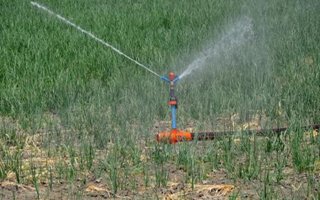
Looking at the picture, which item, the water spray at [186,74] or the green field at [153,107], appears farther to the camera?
the water spray at [186,74]

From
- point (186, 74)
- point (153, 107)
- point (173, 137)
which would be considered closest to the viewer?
point (173, 137)

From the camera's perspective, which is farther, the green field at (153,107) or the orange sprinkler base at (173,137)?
the orange sprinkler base at (173,137)

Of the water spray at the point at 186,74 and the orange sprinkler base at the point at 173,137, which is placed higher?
the water spray at the point at 186,74

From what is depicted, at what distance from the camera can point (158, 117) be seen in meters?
5.37

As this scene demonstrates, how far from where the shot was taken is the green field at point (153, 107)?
3812 millimetres

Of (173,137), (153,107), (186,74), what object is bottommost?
(173,137)

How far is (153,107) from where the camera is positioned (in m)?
5.45

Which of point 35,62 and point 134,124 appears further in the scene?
point 35,62

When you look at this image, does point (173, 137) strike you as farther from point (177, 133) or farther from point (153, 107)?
point (153, 107)

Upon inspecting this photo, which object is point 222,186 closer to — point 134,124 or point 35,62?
point 134,124

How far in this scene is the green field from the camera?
150 inches

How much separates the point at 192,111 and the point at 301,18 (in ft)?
14.6

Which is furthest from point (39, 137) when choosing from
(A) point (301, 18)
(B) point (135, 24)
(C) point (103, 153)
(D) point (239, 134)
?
(A) point (301, 18)

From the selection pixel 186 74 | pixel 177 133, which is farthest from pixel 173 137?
pixel 186 74
